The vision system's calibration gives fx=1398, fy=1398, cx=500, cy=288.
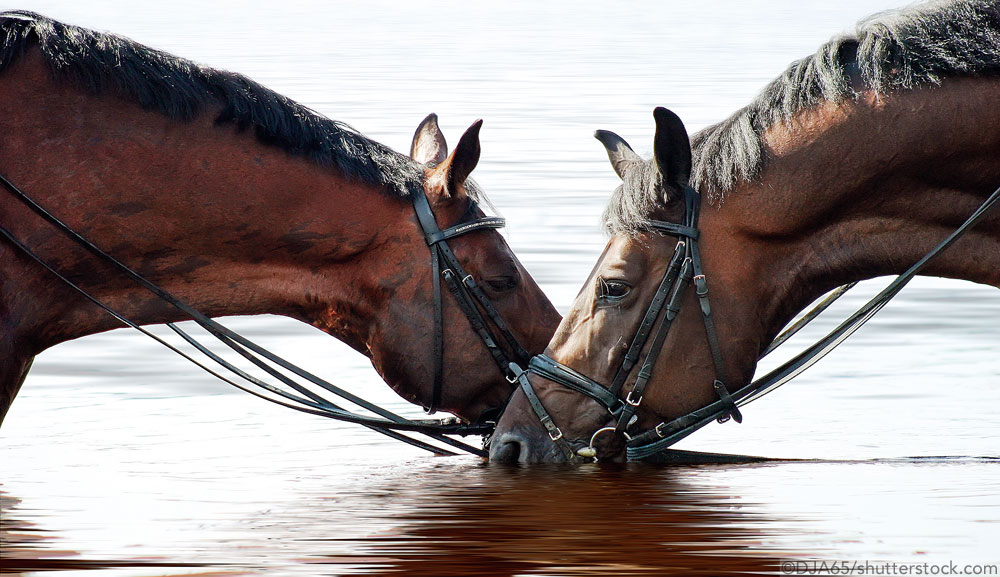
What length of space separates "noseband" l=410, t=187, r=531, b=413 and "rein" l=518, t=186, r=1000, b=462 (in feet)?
0.86

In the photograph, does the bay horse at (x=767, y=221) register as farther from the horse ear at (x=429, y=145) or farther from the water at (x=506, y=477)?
the horse ear at (x=429, y=145)

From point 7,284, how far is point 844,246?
3.54 meters

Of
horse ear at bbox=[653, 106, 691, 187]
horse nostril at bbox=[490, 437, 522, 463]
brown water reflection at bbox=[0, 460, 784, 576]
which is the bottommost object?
brown water reflection at bbox=[0, 460, 784, 576]

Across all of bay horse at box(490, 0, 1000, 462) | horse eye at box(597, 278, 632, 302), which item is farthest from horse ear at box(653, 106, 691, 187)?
horse eye at box(597, 278, 632, 302)

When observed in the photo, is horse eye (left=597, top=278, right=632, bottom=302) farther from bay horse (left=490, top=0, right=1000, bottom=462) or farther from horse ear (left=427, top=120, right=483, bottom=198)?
horse ear (left=427, top=120, right=483, bottom=198)

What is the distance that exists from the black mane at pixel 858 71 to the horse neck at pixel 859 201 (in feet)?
0.19

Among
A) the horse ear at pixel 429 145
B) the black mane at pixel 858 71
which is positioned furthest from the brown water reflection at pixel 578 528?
the horse ear at pixel 429 145

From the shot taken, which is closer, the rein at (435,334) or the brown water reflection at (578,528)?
the brown water reflection at (578,528)

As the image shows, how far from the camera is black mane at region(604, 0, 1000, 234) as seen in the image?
5.72 metres

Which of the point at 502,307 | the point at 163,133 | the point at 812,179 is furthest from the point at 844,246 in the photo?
the point at 163,133

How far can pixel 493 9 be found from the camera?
240 feet

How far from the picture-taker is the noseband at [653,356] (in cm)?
607

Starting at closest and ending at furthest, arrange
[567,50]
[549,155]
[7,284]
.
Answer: [7,284] → [549,155] → [567,50]

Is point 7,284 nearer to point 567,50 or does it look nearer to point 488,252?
point 488,252
